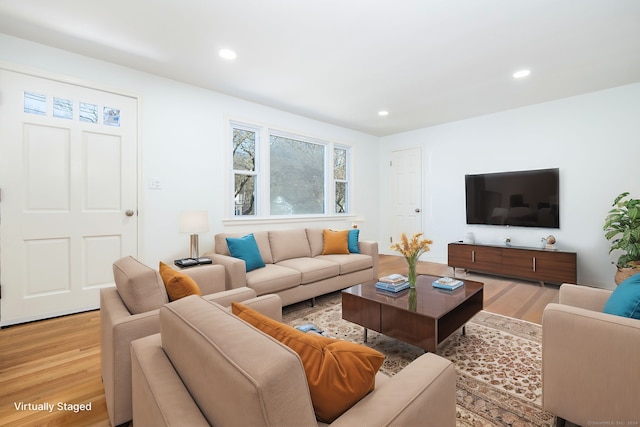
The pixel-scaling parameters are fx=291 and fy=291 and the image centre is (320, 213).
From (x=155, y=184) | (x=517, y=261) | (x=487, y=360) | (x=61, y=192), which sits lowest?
(x=487, y=360)

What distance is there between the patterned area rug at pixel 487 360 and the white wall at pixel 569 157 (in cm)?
224

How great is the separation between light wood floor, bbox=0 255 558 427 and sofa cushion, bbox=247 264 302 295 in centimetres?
125

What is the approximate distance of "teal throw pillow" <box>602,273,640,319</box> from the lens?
1276mm

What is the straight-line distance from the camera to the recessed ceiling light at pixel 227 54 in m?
2.74

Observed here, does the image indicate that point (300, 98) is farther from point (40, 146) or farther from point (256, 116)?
point (40, 146)

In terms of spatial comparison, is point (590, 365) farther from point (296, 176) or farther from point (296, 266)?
point (296, 176)

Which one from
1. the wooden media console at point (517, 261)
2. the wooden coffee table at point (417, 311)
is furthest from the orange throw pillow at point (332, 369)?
the wooden media console at point (517, 261)

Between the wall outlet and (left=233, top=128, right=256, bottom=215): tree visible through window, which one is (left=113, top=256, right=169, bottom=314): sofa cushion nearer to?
the wall outlet

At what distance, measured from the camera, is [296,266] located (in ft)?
10.6

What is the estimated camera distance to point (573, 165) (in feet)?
13.2

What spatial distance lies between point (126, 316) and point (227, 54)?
2.46m

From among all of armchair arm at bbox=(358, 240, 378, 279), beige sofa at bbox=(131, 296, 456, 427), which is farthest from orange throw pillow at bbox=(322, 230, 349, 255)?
beige sofa at bbox=(131, 296, 456, 427)

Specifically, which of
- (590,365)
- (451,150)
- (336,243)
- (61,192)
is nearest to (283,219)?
(336,243)

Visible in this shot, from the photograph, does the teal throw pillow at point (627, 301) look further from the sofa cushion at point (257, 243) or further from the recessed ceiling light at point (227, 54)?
the recessed ceiling light at point (227, 54)
